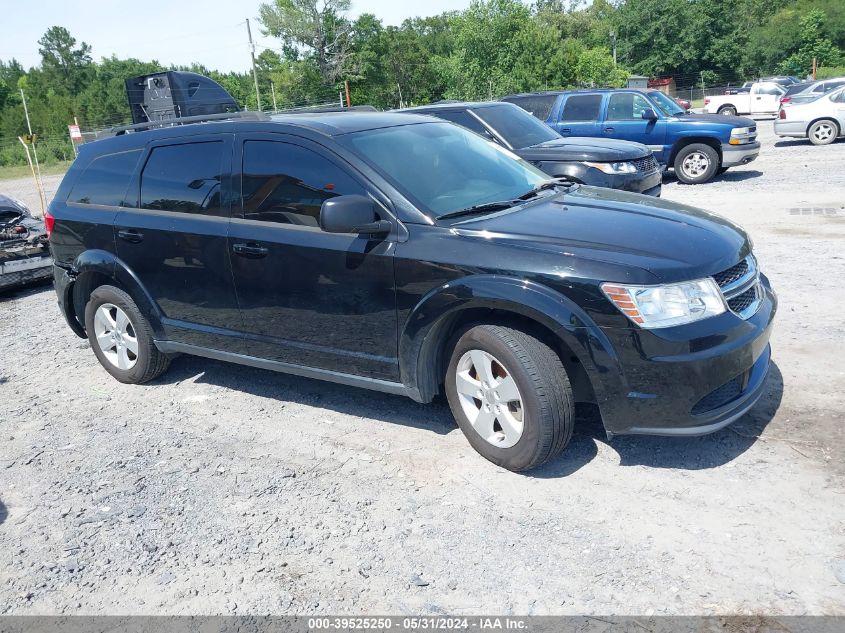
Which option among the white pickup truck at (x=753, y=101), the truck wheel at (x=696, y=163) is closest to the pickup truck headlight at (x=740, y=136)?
the truck wheel at (x=696, y=163)

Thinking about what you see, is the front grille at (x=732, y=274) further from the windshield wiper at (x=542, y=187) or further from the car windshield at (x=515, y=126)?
the car windshield at (x=515, y=126)

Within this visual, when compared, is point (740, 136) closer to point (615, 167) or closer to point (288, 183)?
point (615, 167)

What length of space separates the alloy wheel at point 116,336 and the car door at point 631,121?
10.5 meters

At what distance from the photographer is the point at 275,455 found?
424cm

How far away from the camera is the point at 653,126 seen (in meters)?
13.8

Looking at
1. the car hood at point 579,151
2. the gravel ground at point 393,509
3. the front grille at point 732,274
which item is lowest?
the gravel ground at point 393,509

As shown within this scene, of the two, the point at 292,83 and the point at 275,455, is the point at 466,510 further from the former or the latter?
the point at 292,83

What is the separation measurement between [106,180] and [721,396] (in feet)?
14.5

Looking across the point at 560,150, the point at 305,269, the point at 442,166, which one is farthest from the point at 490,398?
the point at 560,150

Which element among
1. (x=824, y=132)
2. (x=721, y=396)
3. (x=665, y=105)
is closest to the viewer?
(x=721, y=396)

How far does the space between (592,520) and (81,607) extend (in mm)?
2261

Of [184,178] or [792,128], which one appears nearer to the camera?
[184,178]

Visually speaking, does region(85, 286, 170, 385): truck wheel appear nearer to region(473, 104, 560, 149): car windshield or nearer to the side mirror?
the side mirror

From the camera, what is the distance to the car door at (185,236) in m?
4.63
